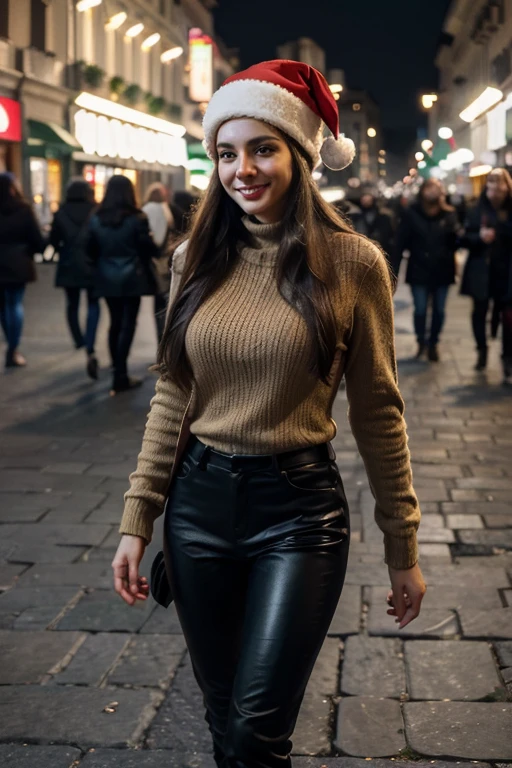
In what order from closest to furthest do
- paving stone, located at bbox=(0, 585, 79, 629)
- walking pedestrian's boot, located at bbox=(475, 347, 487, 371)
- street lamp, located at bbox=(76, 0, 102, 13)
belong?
paving stone, located at bbox=(0, 585, 79, 629) < walking pedestrian's boot, located at bbox=(475, 347, 487, 371) < street lamp, located at bbox=(76, 0, 102, 13)

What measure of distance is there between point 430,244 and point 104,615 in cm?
785

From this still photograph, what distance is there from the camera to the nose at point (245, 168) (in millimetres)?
2480

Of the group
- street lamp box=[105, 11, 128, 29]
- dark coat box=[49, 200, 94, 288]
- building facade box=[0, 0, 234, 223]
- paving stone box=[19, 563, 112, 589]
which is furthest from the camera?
street lamp box=[105, 11, 128, 29]

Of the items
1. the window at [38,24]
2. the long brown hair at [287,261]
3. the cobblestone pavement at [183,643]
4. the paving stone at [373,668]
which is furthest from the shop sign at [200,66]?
the long brown hair at [287,261]

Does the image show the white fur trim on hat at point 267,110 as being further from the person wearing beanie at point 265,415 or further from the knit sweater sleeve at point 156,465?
the knit sweater sleeve at point 156,465

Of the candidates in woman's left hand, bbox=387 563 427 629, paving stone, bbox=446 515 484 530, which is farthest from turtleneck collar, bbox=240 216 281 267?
paving stone, bbox=446 515 484 530

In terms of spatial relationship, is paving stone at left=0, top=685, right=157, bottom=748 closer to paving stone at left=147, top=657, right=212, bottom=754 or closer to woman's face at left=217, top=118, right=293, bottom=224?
paving stone at left=147, top=657, right=212, bottom=754

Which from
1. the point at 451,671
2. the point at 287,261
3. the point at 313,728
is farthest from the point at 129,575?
the point at 451,671

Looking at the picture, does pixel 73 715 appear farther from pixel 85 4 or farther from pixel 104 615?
pixel 85 4

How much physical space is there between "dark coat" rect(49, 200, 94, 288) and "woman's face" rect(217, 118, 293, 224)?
894 cm

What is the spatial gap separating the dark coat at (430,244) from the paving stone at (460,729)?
8389 millimetres

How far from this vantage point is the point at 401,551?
252cm

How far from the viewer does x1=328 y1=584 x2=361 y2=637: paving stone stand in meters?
4.31

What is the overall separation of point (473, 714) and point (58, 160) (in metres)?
27.9
